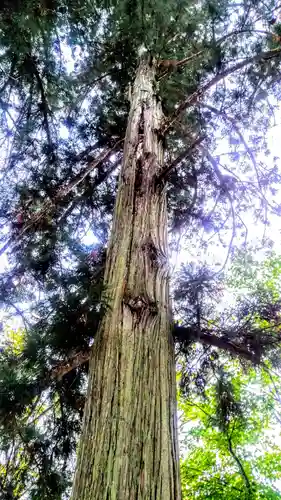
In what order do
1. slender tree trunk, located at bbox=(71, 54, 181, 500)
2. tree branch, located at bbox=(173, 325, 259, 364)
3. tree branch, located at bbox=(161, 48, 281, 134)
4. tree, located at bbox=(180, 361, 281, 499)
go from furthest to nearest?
1. tree, located at bbox=(180, 361, 281, 499)
2. tree branch, located at bbox=(161, 48, 281, 134)
3. tree branch, located at bbox=(173, 325, 259, 364)
4. slender tree trunk, located at bbox=(71, 54, 181, 500)

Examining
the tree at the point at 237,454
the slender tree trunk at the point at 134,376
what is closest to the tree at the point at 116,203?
the slender tree trunk at the point at 134,376

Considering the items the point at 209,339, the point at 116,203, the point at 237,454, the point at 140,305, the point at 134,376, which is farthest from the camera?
the point at 237,454

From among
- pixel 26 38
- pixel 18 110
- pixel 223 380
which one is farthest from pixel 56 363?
pixel 18 110

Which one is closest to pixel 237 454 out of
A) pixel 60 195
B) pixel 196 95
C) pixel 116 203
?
pixel 60 195

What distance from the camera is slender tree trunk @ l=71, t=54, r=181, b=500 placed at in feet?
3.79

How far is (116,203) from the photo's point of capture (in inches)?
96.6

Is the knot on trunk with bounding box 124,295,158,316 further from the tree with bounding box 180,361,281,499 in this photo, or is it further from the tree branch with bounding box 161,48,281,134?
the tree with bounding box 180,361,281,499

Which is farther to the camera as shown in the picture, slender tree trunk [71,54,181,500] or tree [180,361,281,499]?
tree [180,361,281,499]

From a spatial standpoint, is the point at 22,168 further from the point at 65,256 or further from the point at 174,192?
the point at 174,192

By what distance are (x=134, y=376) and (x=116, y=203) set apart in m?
1.31

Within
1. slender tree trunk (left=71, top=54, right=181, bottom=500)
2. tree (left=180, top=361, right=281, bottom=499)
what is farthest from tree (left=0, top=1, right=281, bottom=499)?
tree (left=180, top=361, right=281, bottom=499)

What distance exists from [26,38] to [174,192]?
2017mm

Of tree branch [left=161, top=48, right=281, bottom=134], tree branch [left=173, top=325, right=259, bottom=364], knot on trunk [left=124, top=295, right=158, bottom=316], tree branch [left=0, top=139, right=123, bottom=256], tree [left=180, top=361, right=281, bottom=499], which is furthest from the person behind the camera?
tree [left=180, top=361, right=281, bottom=499]

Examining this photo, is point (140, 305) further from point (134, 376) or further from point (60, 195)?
point (60, 195)
